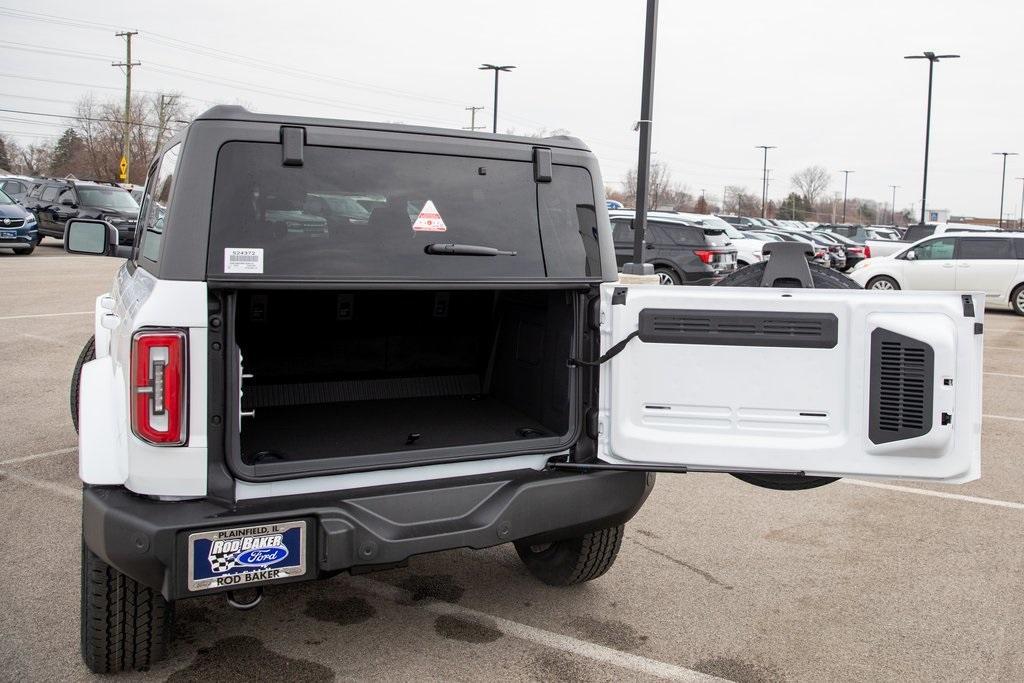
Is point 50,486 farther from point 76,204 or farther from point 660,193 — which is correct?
point 660,193

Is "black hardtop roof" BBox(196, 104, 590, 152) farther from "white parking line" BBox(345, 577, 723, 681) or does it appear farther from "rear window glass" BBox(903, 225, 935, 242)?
"rear window glass" BBox(903, 225, 935, 242)

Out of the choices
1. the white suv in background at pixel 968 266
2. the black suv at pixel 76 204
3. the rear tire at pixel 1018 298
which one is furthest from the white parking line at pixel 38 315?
the rear tire at pixel 1018 298

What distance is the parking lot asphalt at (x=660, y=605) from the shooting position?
11.4 feet

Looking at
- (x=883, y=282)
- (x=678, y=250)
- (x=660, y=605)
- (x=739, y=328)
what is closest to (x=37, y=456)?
(x=660, y=605)

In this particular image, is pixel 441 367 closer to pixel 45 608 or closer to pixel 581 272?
pixel 581 272

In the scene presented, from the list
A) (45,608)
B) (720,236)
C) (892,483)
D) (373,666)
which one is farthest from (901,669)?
(720,236)

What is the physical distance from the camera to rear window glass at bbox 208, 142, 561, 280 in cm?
303

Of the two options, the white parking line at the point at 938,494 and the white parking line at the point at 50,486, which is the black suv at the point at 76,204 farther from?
the white parking line at the point at 938,494

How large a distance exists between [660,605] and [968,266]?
1589cm

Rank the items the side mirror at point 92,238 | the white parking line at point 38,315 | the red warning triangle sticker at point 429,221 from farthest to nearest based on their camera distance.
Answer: the white parking line at point 38,315
the side mirror at point 92,238
the red warning triangle sticker at point 429,221

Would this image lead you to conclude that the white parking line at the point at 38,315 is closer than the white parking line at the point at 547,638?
No

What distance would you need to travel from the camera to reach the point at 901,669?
11.5ft

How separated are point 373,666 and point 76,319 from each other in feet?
34.1

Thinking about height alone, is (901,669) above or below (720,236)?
below
